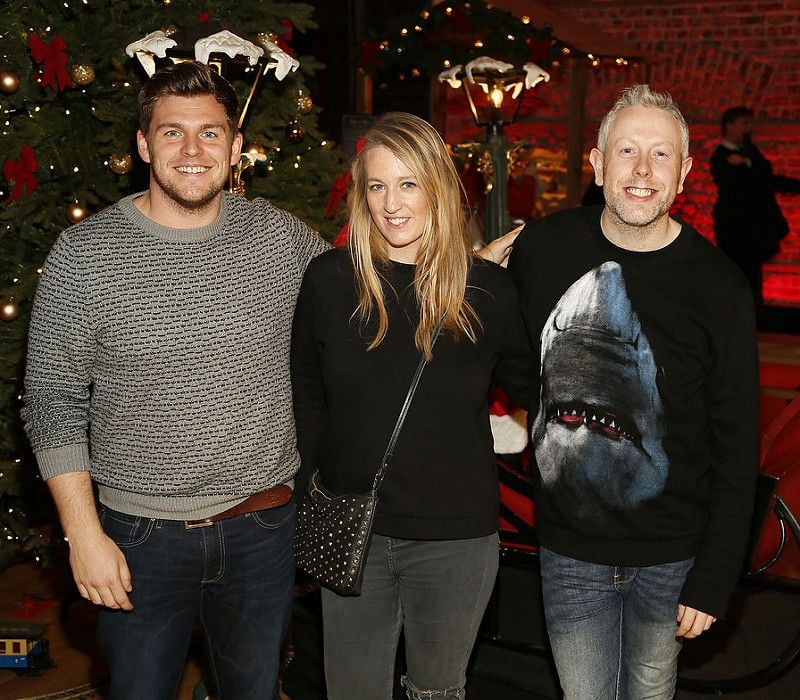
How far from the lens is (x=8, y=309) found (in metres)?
3.68

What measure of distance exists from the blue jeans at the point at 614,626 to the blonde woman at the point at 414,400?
0.17 meters

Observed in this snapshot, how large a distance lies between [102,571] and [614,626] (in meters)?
1.05

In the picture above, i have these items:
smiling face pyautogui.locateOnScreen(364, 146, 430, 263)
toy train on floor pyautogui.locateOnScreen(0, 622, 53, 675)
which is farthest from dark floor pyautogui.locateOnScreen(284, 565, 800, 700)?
smiling face pyautogui.locateOnScreen(364, 146, 430, 263)

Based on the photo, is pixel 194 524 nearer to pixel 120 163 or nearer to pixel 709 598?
pixel 709 598

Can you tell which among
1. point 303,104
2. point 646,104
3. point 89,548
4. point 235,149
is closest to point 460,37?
point 303,104

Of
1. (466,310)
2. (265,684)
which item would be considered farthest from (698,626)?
(265,684)

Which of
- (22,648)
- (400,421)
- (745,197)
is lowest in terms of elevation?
(22,648)

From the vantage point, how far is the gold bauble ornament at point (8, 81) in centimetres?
364

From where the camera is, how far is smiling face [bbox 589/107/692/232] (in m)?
1.96

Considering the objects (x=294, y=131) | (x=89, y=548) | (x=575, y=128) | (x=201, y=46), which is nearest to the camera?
(x=89, y=548)

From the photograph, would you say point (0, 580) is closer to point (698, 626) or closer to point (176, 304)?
point (176, 304)

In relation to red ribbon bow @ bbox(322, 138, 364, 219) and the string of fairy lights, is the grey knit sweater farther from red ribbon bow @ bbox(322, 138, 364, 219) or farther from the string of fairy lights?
the string of fairy lights

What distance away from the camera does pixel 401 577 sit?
2.11 m

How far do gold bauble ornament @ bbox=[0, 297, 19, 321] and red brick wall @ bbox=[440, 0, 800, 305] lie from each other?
653 centimetres
